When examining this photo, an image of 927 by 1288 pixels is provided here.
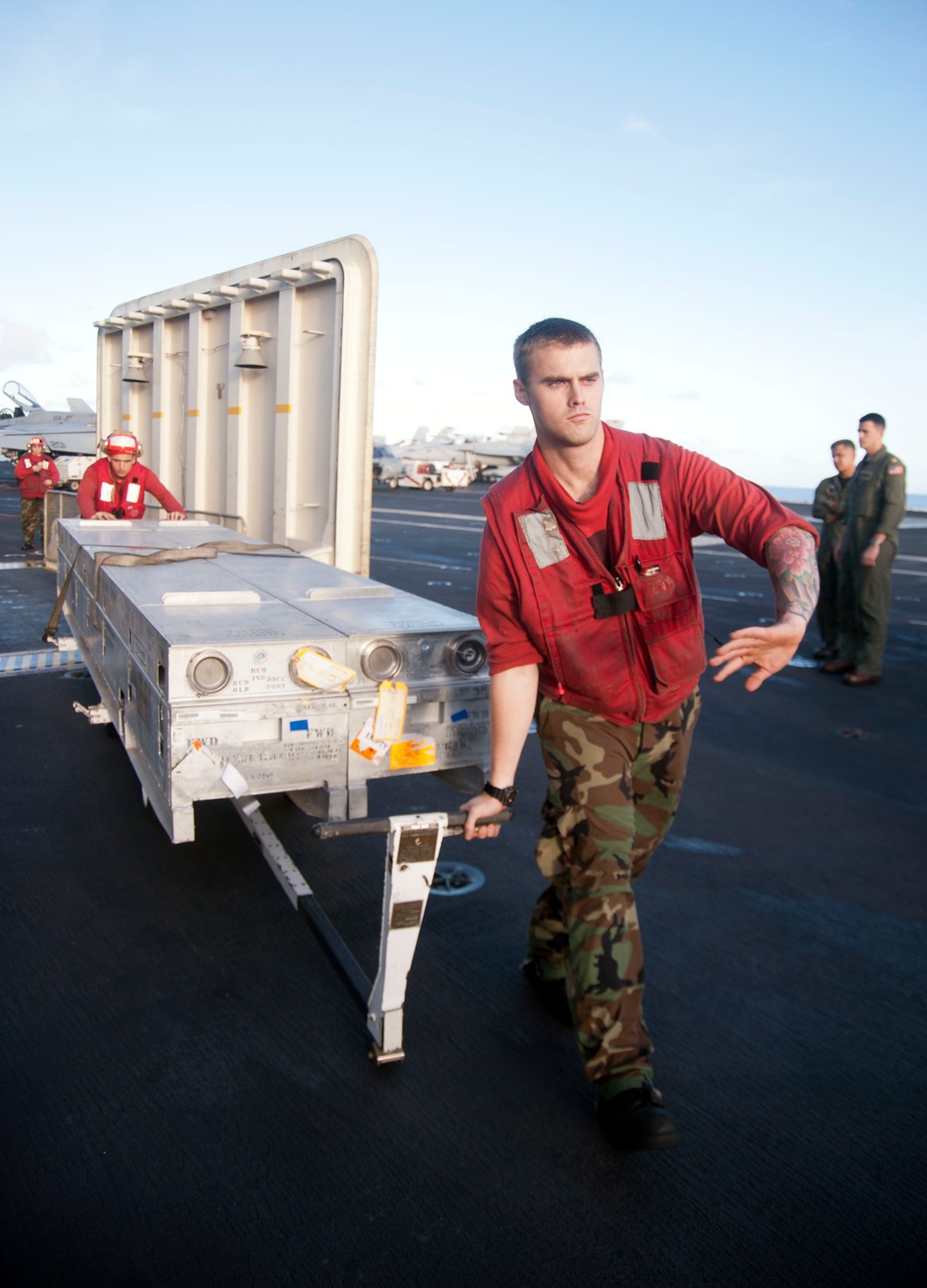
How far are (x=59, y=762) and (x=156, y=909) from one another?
203cm

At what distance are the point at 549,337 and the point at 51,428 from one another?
3774cm

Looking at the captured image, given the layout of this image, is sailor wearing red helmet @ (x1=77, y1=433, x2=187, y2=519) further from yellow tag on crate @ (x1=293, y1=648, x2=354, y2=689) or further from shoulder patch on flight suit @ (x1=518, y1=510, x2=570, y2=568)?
shoulder patch on flight suit @ (x1=518, y1=510, x2=570, y2=568)

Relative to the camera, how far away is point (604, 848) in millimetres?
2578

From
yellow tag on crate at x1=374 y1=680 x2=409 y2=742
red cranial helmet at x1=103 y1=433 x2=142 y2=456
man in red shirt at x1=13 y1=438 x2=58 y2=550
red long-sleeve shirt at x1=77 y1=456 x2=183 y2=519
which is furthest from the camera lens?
man in red shirt at x1=13 y1=438 x2=58 y2=550

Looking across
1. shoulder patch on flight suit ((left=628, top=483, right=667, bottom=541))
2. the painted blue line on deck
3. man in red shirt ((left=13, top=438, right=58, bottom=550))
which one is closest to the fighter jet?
man in red shirt ((left=13, top=438, right=58, bottom=550))

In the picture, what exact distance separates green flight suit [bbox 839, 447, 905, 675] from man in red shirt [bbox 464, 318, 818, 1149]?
5.87m

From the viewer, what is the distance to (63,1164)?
235 centimetres

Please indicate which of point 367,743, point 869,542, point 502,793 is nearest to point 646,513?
point 502,793

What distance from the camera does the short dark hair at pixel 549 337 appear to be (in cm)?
251

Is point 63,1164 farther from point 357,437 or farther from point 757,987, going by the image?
point 357,437

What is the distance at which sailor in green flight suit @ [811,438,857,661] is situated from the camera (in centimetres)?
873

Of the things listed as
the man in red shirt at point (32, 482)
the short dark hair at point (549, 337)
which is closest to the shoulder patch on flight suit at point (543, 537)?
the short dark hair at point (549, 337)

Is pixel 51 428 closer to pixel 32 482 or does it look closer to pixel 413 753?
pixel 32 482

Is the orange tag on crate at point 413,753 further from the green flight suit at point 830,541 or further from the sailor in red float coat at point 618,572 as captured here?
the green flight suit at point 830,541
